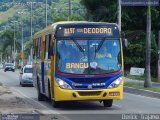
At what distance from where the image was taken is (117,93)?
65.9 ft

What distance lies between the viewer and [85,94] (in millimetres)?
19859

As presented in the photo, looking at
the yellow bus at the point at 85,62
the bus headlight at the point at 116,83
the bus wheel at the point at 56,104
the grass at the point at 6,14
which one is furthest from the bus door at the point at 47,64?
the grass at the point at 6,14

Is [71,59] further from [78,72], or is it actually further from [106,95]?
[106,95]

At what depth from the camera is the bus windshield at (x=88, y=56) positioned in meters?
20.0

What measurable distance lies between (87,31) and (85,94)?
2.41 m

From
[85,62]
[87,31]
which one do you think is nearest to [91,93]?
[85,62]

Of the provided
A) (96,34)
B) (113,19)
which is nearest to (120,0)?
(113,19)

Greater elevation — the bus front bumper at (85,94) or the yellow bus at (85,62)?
the yellow bus at (85,62)

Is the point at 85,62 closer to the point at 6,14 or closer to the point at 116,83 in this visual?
the point at 116,83

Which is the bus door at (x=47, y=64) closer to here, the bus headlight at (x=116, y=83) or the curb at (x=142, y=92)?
the bus headlight at (x=116, y=83)

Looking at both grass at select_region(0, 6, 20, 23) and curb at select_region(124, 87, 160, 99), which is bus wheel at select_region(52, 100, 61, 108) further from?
grass at select_region(0, 6, 20, 23)

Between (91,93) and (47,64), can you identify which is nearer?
(91,93)

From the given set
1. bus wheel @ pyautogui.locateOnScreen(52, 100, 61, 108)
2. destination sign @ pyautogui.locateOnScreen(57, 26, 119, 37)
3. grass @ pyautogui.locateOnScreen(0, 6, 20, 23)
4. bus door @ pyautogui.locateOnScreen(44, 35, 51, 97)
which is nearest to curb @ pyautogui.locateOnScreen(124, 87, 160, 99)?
bus door @ pyautogui.locateOnScreen(44, 35, 51, 97)

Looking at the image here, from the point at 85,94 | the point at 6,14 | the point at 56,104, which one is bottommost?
the point at 56,104
